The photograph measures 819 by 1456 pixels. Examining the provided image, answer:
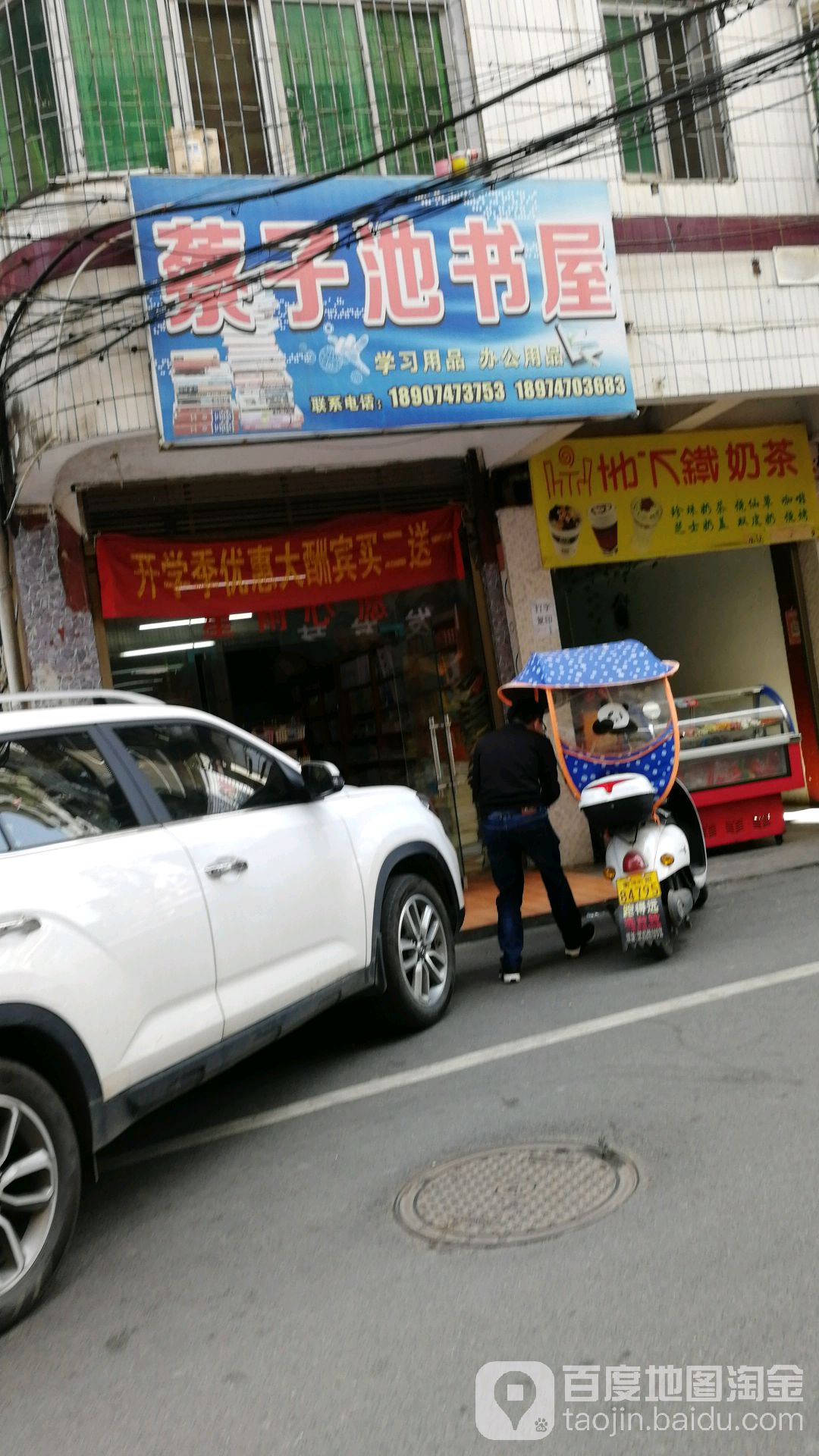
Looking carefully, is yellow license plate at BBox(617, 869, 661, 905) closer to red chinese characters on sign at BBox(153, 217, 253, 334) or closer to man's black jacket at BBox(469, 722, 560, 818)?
man's black jacket at BBox(469, 722, 560, 818)

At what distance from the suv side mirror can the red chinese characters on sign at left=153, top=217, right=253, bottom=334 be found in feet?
13.7

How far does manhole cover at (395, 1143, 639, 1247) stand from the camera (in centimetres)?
377

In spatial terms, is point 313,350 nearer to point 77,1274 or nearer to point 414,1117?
point 414,1117

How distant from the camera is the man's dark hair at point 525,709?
297 inches

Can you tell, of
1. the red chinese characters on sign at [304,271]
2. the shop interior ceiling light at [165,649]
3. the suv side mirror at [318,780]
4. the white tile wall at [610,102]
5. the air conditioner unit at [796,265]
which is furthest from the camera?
the air conditioner unit at [796,265]

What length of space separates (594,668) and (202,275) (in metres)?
3.77

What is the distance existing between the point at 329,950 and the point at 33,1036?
1.82 metres

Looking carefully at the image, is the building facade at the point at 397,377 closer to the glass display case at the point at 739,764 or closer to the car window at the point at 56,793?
the glass display case at the point at 739,764

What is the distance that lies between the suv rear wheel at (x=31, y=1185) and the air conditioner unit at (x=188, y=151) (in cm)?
734

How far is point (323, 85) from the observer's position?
31.5ft

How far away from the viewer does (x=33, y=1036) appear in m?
3.73

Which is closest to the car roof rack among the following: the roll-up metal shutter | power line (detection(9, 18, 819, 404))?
power line (detection(9, 18, 819, 404))

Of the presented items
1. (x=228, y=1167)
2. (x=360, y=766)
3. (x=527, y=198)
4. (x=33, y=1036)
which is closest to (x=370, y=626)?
(x=360, y=766)

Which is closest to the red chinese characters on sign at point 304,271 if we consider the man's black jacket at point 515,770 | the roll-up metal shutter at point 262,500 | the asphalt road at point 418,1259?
the roll-up metal shutter at point 262,500
